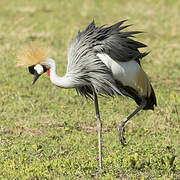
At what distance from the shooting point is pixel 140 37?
10.2 m

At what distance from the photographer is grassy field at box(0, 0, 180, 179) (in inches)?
176

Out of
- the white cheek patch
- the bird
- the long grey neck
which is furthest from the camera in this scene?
the white cheek patch

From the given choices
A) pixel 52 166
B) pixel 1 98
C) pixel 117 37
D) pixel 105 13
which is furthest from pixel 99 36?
pixel 105 13

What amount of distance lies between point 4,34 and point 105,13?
10.6ft

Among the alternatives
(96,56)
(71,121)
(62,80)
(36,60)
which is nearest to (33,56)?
(36,60)

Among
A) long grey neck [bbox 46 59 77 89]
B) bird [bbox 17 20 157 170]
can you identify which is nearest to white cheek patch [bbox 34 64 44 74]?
bird [bbox 17 20 157 170]

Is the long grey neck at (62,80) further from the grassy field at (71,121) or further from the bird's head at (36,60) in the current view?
the grassy field at (71,121)

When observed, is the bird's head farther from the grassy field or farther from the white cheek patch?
the grassy field

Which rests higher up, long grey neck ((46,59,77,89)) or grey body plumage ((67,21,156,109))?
grey body plumage ((67,21,156,109))

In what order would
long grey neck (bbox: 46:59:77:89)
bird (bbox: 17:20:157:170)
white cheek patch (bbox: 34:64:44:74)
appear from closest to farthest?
long grey neck (bbox: 46:59:77:89)
bird (bbox: 17:20:157:170)
white cheek patch (bbox: 34:64:44:74)

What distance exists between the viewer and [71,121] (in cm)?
591

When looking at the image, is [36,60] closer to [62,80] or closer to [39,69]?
[39,69]

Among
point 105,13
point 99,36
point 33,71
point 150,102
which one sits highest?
point 105,13

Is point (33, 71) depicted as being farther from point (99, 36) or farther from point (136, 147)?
point (136, 147)
